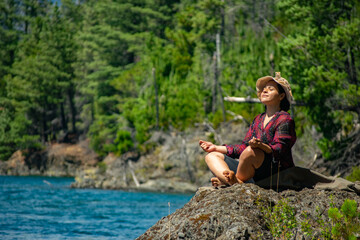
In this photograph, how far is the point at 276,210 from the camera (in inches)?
186

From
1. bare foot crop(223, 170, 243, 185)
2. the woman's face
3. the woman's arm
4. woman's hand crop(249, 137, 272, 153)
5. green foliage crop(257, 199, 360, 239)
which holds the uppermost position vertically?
the woman's face

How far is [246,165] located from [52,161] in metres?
45.9

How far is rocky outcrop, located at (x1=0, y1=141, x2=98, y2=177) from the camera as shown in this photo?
156 feet

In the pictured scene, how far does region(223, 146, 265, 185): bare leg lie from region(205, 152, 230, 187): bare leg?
0.10m

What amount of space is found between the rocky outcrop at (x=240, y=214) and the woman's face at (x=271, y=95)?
930 mm

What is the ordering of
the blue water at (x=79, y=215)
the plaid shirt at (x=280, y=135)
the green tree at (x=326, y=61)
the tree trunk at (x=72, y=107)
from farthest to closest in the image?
1. the tree trunk at (x=72, y=107)
2. the green tree at (x=326, y=61)
3. the blue water at (x=79, y=215)
4. the plaid shirt at (x=280, y=135)

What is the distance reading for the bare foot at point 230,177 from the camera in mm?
5078

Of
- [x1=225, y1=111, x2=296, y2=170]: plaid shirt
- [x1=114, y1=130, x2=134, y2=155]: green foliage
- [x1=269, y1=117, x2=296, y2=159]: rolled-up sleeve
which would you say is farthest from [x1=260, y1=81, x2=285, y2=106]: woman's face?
[x1=114, y1=130, x2=134, y2=155]: green foliage

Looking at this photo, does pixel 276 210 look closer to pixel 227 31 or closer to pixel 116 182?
pixel 116 182

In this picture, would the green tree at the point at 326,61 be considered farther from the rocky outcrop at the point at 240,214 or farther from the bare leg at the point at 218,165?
the rocky outcrop at the point at 240,214

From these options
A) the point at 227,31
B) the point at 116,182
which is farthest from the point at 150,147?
the point at 227,31

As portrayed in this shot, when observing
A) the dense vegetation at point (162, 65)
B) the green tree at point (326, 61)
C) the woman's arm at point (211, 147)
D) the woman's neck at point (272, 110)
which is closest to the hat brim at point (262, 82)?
the woman's neck at point (272, 110)

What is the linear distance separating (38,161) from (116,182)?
61.4ft

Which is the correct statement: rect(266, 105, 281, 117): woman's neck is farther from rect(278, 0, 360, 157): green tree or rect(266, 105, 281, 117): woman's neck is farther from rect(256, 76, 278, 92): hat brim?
rect(278, 0, 360, 157): green tree
